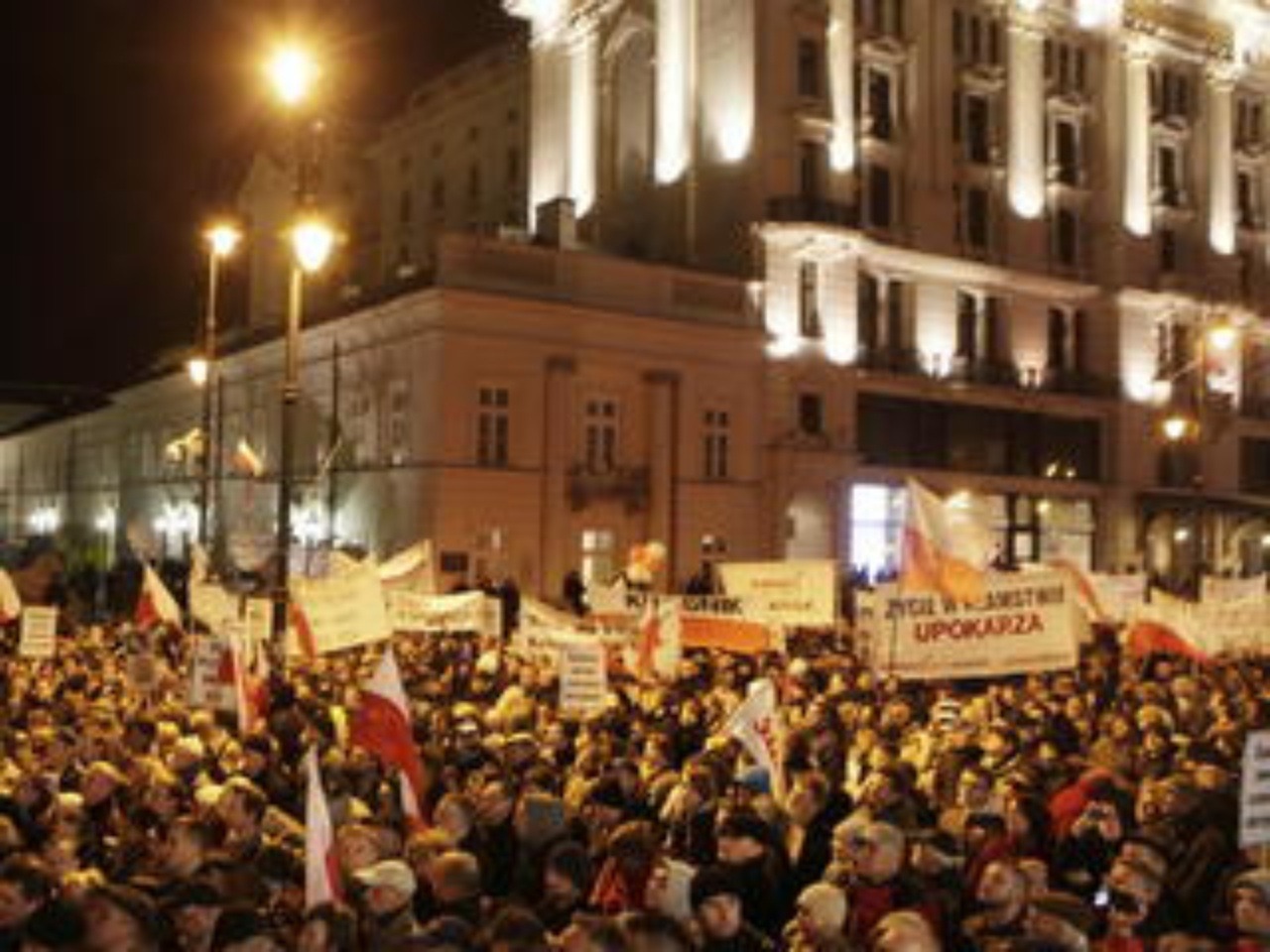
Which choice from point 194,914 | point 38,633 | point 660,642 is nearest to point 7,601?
point 38,633

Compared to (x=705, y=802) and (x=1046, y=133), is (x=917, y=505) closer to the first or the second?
(x=705, y=802)

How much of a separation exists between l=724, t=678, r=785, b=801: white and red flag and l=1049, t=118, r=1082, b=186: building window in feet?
146

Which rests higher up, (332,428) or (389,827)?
(332,428)

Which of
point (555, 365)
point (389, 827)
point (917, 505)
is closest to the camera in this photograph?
point (389, 827)

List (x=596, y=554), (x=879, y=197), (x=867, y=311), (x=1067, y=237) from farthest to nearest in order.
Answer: (x=1067, y=237) → (x=879, y=197) → (x=867, y=311) → (x=596, y=554)

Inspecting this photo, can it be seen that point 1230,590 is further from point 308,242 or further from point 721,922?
point 721,922

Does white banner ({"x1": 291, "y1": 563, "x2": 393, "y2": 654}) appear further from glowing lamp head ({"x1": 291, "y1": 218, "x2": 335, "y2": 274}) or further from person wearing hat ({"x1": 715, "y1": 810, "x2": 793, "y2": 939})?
person wearing hat ({"x1": 715, "y1": 810, "x2": 793, "y2": 939})

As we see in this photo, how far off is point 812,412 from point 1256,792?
36.8m

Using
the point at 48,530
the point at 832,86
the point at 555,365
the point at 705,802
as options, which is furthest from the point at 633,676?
the point at 48,530

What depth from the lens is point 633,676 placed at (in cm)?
1792

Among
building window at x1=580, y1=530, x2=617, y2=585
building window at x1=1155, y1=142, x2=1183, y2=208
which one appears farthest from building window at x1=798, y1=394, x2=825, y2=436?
building window at x1=1155, y1=142, x2=1183, y2=208

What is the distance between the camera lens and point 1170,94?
55.8 meters

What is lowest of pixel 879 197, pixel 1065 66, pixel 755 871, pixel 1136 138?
pixel 755 871

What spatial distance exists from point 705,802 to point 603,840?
2.24 ft
